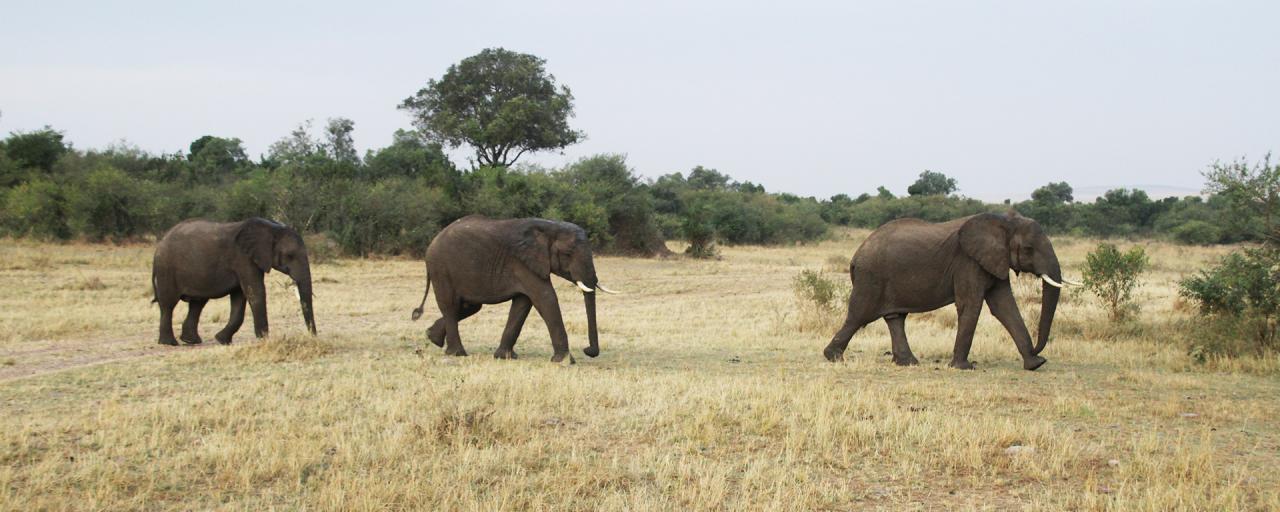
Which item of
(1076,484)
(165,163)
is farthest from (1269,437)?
(165,163)

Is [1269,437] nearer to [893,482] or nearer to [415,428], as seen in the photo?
[893,482]

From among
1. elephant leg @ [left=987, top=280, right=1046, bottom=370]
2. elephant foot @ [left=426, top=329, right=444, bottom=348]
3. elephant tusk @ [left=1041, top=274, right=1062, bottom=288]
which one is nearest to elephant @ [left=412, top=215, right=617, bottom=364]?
elephant foot @ [left=426, top=329, right=444, bottom=348]

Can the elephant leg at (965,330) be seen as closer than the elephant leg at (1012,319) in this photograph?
No

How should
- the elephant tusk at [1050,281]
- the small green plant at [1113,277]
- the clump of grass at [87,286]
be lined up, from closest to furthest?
1. the elephant tusk at [1050,281]
2. the small green plant at [1113,277]
3. the clump of grass at [87,286]

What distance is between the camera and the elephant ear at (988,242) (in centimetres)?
1202

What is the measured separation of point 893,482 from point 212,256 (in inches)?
413

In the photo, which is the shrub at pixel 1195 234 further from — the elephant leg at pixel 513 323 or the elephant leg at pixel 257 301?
the elephant leg at pixel 257 301

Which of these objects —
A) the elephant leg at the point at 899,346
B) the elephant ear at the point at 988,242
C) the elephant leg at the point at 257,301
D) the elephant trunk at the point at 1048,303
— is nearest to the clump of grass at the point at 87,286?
the elephant leg at the point at 257,301

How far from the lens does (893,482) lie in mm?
6656

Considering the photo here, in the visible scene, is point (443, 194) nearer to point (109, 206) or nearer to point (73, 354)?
point (109, 206)

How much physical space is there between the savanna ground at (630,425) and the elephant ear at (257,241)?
4.98ft

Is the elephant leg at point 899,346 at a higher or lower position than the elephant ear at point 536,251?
lower

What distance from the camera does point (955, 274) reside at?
12.4 meters

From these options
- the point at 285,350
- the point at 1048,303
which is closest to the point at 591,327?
the point at 285,350
